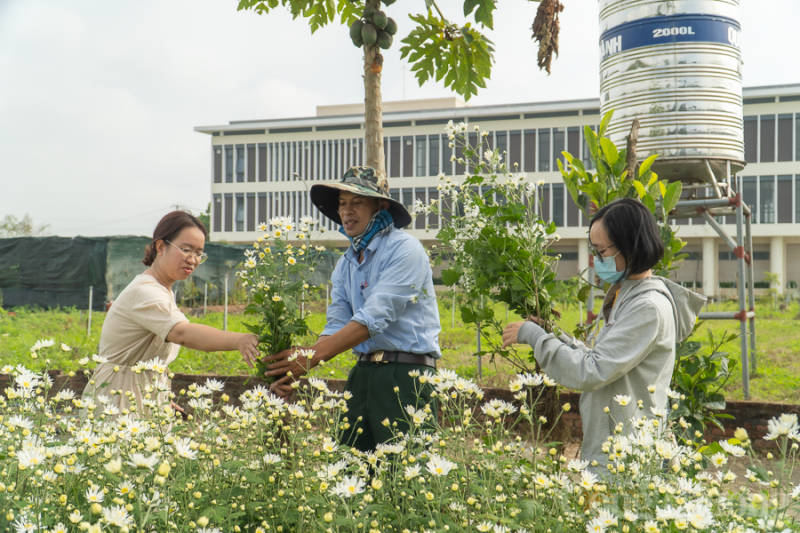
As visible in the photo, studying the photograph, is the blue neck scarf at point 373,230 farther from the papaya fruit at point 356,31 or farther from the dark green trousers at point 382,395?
the papaya fruit at point 356,31

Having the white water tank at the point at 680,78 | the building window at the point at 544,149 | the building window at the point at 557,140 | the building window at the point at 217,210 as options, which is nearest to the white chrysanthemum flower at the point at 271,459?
the white water tank at the point at 680,78

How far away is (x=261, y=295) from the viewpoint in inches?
110

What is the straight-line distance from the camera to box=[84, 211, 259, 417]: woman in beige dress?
292 centimetres

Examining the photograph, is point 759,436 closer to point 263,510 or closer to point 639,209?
point 639,209

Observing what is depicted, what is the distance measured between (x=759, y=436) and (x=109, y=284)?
15.8 metres

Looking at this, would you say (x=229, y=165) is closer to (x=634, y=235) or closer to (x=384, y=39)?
(x=384, y=39)

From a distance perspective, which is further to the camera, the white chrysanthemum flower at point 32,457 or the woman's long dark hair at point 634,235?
the woman's long dark hair at point 634,235

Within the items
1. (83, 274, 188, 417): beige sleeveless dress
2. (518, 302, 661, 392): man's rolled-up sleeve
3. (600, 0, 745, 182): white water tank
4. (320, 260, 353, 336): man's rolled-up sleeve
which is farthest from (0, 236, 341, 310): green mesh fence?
(518, 302, 661, 392): man's rolled-up sleeve

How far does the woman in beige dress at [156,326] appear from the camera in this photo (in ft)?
9.57

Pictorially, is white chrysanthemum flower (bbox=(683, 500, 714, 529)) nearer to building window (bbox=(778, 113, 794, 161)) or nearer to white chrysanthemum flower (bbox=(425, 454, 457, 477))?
white chrysanthemum flower (bbox=(425, 454, 457, 477))

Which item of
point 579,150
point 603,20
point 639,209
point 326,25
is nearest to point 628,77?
point 603,20

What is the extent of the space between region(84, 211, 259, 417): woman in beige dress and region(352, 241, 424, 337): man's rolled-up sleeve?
21.2 inches

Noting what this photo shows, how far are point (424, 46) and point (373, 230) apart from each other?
2.13 metres

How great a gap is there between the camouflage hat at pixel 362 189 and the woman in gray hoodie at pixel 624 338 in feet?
3.39
